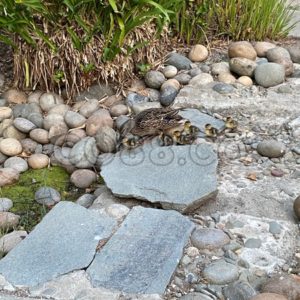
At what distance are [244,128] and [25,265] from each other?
1.70 metres

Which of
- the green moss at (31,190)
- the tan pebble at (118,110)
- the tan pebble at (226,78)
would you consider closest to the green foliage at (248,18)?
the tan pebble at (226,78)

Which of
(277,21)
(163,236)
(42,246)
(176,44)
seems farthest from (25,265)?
(277,21)

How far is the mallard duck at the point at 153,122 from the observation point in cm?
346

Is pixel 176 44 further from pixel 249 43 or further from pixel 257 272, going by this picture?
pixel 257 272

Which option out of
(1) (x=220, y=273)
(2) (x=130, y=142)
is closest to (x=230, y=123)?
(2) (x=130, y=142)

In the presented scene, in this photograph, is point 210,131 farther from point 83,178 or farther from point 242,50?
point 242,50

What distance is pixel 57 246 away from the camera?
2.52 m

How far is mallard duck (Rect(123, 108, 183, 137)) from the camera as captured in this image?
3459 millimetres

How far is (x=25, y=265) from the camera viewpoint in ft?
7.93

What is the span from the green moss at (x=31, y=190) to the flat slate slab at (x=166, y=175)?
420 mm

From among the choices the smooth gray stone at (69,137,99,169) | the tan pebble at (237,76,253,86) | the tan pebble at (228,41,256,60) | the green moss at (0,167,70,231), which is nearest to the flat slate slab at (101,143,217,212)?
the smooth gray stone at (69,137,99,169)

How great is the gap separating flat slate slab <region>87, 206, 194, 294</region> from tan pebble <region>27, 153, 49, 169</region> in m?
1.06

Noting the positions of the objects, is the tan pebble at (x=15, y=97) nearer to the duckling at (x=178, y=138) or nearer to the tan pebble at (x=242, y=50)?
the duckling at (x=178, y=138)

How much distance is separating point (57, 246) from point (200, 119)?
148 cm
